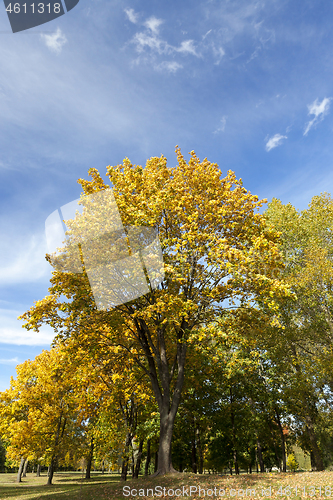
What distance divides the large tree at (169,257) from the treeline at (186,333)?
0.06m

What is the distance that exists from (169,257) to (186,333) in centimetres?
330

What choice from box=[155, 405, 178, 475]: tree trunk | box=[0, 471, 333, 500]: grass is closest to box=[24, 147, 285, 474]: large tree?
box=[155, 405, 178, 475]: tree trunk

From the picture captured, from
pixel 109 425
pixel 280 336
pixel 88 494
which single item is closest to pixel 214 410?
pixel 109 425

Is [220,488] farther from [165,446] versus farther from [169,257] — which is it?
[169,257]

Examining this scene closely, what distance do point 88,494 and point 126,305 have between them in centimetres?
727

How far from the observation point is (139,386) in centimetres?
1611

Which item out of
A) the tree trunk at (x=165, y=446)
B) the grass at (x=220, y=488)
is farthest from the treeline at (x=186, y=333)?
the grass at (x=220, y=488)

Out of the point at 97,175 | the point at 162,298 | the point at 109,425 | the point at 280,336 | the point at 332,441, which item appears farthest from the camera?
the point at 332,441

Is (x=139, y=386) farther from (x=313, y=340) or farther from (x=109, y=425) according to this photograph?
(x=313, y=340)

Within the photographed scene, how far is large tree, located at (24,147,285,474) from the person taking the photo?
11711 millimetres

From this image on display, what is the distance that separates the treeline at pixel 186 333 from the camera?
40.2 feet

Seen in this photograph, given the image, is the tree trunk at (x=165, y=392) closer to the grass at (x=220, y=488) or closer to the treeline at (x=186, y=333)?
the treeline at (x=186, y=333)

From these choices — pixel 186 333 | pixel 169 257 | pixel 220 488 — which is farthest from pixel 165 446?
pixel 169 257

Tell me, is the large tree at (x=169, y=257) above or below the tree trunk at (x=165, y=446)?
above
